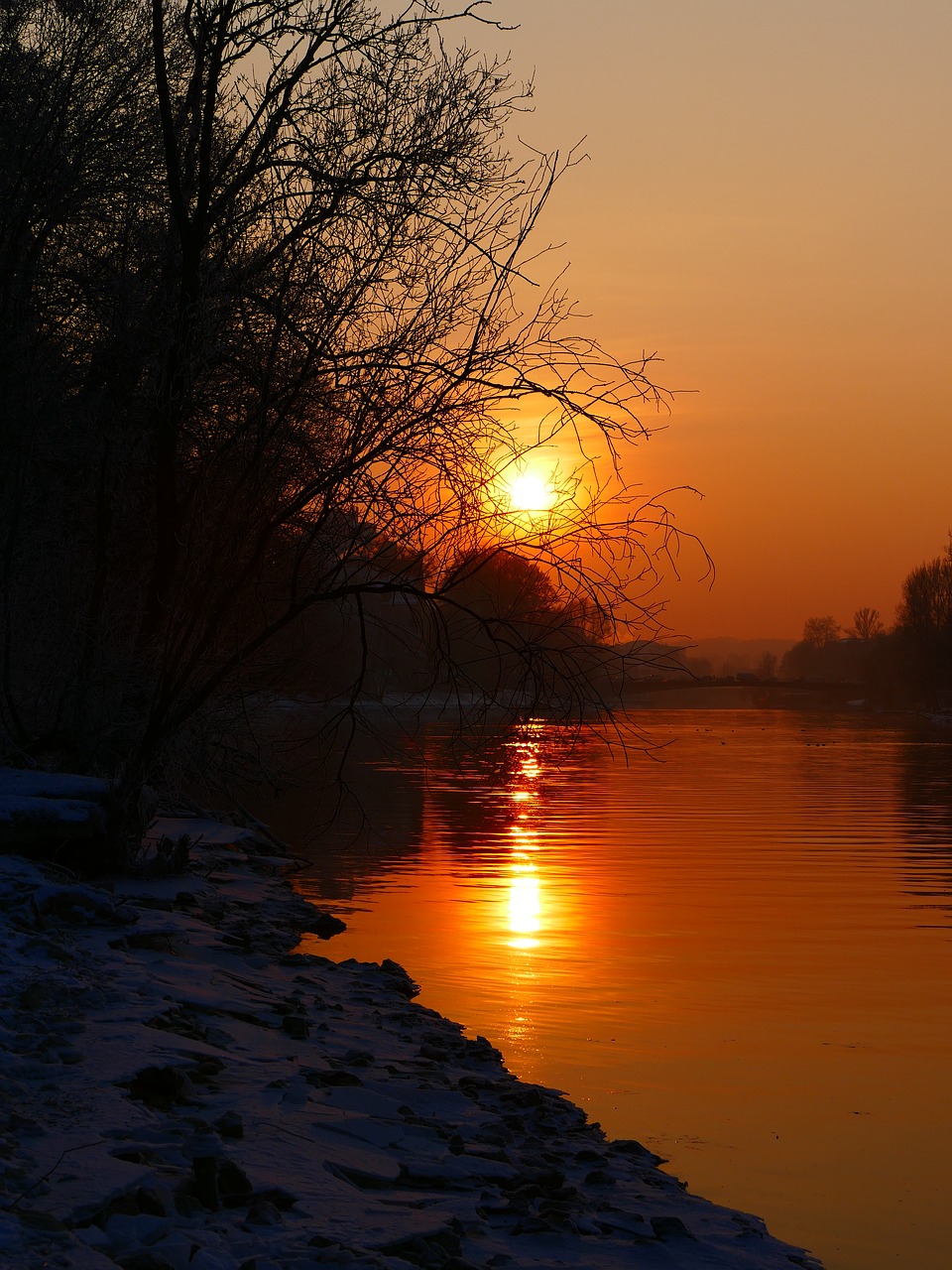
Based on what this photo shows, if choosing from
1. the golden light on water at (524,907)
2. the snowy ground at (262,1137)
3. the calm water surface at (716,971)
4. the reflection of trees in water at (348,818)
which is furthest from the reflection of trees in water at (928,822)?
the snowy ground at (262,1137)

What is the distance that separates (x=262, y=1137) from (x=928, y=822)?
27.0m

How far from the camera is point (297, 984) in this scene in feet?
34.9

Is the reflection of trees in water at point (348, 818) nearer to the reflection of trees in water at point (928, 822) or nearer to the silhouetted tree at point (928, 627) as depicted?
the reflection of trees in water at point (928, 822)

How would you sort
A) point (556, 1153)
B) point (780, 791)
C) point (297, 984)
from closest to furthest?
point (556, 1153)
point (297, 984)
point (780, 791)

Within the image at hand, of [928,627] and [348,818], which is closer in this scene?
[348,818]

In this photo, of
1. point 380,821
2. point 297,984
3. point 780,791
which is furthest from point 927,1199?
point 780,791

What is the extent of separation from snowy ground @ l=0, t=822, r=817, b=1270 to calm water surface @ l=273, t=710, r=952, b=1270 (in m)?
0.99

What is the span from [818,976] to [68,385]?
10265 mm

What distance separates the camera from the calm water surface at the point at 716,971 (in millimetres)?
8438

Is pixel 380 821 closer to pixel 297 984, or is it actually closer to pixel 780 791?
pixel 780 791

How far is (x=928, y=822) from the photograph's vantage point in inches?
1207

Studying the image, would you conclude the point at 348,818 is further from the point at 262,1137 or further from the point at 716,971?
the point at 262,1137

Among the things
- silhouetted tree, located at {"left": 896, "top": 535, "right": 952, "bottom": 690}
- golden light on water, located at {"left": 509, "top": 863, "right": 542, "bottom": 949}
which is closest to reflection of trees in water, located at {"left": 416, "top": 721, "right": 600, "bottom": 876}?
golden light on water, located at {"left": 509, "top": 863, "right": 542, "bottom": 949}

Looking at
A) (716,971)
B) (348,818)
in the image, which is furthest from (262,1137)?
(348,818)
